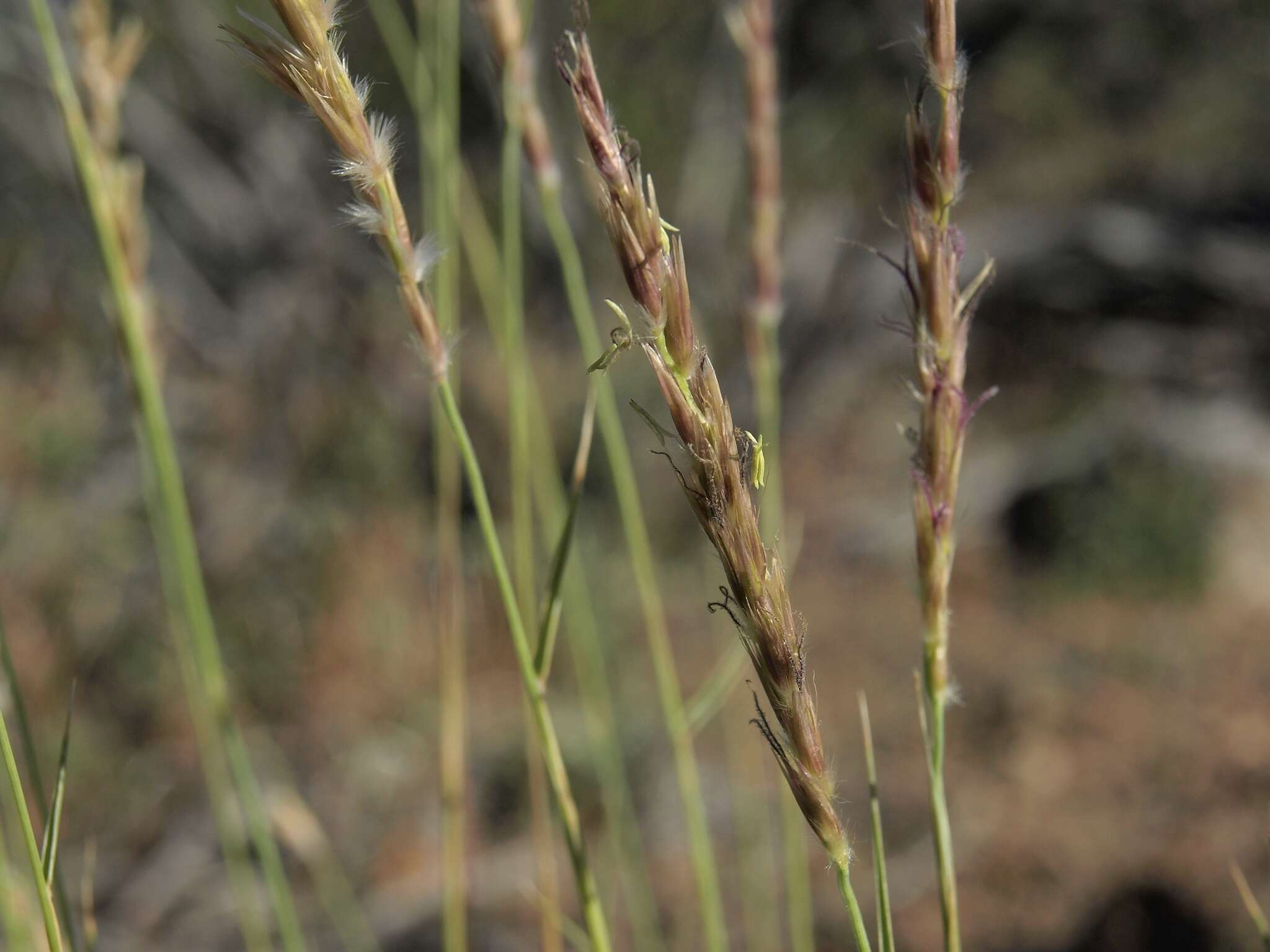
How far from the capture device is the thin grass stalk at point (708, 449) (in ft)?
0.96

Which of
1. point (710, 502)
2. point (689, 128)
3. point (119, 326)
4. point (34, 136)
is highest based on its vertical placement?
point (689, 128)

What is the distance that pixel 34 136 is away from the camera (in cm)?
312

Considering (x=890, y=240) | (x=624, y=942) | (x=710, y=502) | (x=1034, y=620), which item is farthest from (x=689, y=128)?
(x=710, y=502)

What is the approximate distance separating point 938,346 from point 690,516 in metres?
2.87

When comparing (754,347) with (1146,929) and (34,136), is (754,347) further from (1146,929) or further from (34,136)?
(34,136)

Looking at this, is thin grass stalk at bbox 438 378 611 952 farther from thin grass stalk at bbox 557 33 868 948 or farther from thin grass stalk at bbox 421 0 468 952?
thin grass stalk at bbox 421 0 468 952

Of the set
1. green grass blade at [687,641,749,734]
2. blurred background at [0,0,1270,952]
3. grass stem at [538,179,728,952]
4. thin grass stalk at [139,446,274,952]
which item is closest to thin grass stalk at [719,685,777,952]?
blurred background at [0,0,1270,952]

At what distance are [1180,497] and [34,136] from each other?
358 cm

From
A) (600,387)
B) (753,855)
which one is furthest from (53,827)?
(753,855)

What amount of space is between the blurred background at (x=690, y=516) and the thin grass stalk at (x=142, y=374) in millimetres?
797

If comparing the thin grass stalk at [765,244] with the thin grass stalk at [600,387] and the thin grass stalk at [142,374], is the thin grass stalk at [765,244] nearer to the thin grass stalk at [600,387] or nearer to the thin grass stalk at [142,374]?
the thin grass stalk at [600,387]

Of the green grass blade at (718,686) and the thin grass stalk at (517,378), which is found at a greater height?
the thin grass stalk at (517,378)

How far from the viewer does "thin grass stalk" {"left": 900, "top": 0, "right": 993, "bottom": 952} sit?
0.33 meters

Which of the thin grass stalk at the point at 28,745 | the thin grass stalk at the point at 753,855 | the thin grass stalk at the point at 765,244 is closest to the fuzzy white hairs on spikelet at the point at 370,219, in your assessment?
the thin grass stalk at the point at 28,745
